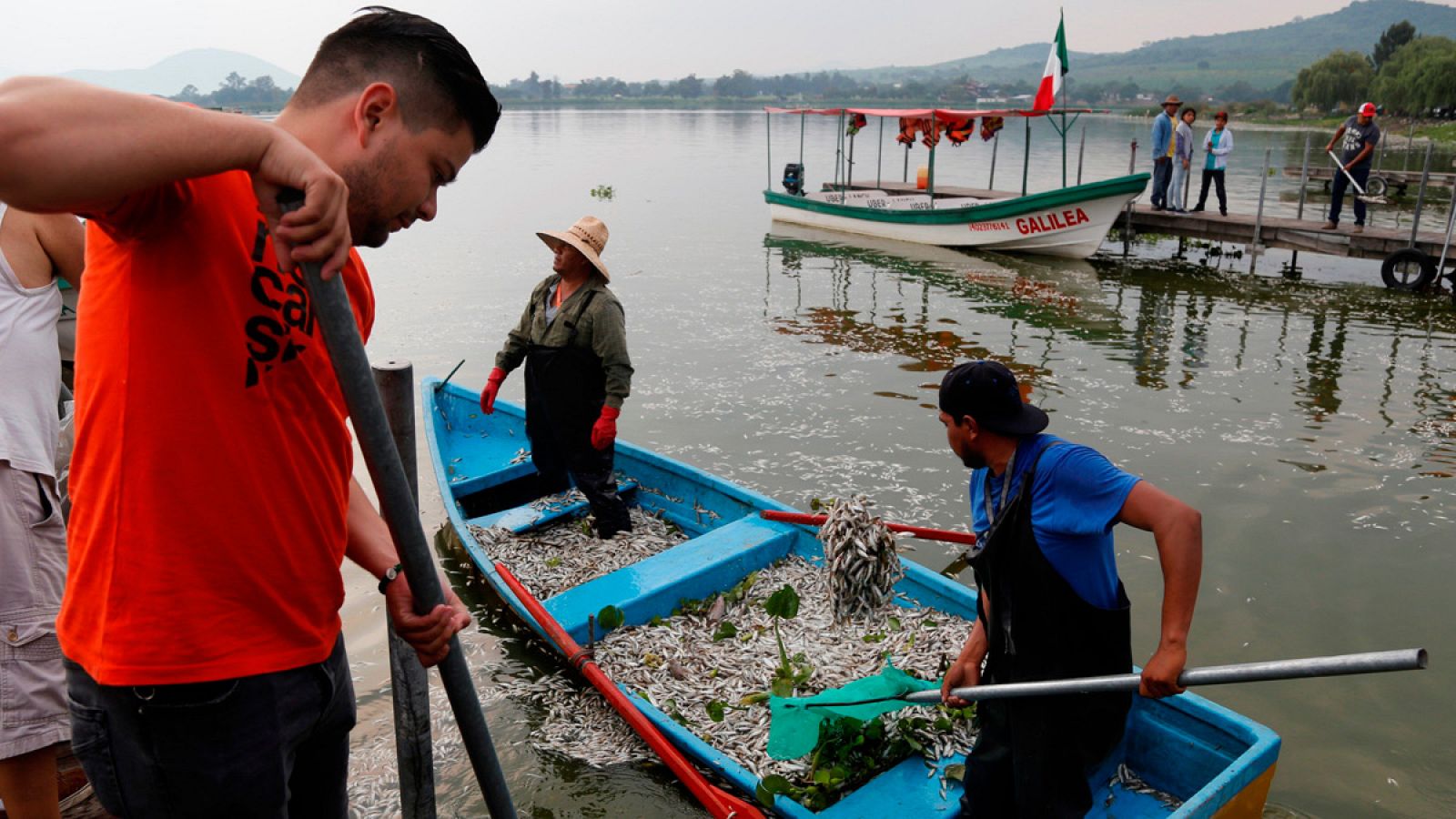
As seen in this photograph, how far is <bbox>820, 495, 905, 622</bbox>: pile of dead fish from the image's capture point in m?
6.45

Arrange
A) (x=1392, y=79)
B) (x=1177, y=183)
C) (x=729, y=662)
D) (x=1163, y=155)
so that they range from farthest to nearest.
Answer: (x=1392, y=79), (x=1163, y=155), (x=1177, y=183), (x=729, y=662)

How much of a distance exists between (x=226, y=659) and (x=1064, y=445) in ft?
10.9

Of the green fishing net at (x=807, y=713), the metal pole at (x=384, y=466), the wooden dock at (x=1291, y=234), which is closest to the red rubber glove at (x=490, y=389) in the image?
the green fishing net at (x=807, y=713)

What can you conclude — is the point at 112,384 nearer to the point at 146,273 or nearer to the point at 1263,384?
the point at 146,273

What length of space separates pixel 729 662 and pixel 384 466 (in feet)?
14.9

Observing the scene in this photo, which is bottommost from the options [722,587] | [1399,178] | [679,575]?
[722,587]

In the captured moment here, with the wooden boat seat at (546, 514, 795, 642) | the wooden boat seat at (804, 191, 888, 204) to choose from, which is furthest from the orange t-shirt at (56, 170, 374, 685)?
the wooden boat seat at (804, 191, 888, 204)

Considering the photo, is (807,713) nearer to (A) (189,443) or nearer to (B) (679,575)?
(B) (679,575)

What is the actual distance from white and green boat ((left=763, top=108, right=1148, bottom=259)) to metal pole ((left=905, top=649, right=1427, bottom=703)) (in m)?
18.7

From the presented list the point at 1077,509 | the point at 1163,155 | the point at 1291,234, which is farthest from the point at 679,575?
the point at 1163,155

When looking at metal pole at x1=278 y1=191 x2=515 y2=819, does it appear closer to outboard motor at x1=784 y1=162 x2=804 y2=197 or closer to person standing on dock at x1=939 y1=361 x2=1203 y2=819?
person standing on dock at x1=939 y1=361 x2=1203 y2=819

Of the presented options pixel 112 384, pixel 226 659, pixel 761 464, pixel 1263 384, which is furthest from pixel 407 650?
pixel 1263 384

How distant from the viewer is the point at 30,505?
135 inches

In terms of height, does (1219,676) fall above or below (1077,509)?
below
